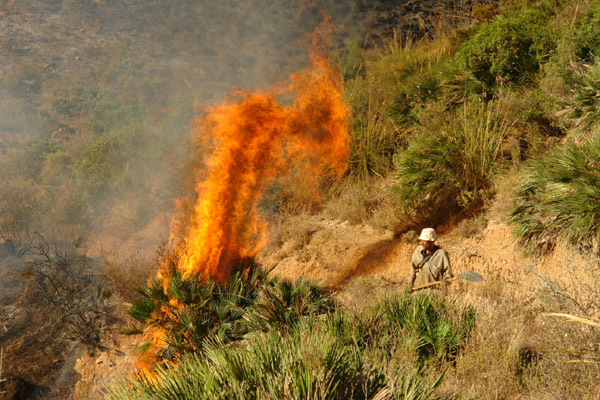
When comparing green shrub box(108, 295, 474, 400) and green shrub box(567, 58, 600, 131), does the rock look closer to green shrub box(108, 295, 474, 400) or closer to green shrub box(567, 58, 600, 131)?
green shrub box(108, 295, 474, 400)

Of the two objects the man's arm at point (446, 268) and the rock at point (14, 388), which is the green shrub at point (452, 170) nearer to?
the man's arm at point (446, 268)

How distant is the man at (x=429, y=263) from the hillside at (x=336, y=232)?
0.42 meters

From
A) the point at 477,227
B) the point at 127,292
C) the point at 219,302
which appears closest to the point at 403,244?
the point at 477,227

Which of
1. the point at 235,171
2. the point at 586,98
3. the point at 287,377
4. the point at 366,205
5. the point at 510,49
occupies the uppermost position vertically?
the point at 287,377

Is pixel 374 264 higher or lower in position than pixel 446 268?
lower

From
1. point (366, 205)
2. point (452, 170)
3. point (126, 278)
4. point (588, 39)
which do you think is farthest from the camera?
point (366, 205)

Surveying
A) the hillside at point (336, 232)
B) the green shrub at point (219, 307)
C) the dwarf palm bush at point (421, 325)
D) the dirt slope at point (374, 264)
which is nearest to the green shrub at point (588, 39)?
the hillside at point (336, 232)

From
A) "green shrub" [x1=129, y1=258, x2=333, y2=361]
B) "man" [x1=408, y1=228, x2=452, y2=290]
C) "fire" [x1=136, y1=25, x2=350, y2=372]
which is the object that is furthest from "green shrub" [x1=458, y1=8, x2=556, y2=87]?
"green shrub" [x1=129, y1=258, x2=333, y2=361]

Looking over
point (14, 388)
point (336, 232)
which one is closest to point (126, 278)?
point (14, 388)

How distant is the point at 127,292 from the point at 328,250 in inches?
188

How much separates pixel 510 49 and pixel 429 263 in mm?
6219

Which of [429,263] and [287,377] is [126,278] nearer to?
[429,263]

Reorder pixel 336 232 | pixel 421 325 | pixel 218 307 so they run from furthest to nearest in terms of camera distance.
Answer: pixel 336 232 → pixel 218 307 → pixel 421 325

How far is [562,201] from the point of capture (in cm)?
555
